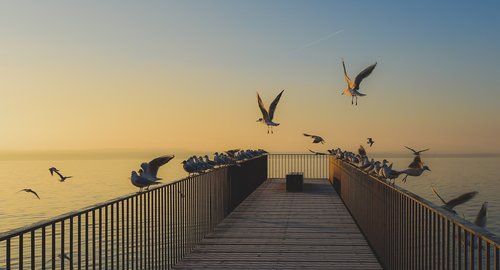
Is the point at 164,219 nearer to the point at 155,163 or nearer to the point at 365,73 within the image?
the point at 155,163

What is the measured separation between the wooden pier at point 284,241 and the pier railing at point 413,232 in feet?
1.55

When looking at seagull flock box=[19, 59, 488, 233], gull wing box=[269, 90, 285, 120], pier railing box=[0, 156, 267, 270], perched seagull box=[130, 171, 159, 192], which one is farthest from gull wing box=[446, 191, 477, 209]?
gull wing box=[269, 90, 285, 120]

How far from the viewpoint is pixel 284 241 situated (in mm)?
9805

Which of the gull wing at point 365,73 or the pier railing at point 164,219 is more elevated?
the gull wing at point 365,73

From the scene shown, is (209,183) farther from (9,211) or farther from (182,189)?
(9,211)

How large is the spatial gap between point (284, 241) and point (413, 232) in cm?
430

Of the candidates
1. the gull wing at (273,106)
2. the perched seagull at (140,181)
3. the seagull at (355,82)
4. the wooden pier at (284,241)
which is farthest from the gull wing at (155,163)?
the gull wing at (273,106)

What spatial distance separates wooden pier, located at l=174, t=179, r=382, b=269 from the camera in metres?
8.12

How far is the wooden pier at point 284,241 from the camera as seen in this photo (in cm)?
812

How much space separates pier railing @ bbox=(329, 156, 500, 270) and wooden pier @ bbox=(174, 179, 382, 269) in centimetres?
47

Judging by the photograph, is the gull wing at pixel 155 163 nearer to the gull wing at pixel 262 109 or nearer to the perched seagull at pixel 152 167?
the perched seagull at pixel 152 167

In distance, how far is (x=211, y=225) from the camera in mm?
10805

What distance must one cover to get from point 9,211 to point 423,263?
3774 cm

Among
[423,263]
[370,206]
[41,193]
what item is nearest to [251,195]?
[370,206]
